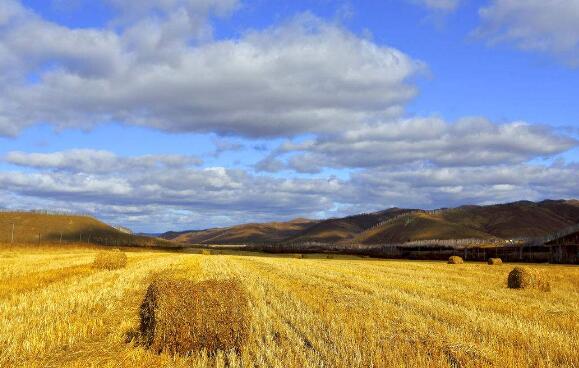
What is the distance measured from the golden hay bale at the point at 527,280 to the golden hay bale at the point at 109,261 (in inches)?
836

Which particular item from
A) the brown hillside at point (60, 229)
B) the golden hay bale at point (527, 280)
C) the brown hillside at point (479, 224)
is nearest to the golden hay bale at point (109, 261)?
the golden hay bale at point (527, 280)

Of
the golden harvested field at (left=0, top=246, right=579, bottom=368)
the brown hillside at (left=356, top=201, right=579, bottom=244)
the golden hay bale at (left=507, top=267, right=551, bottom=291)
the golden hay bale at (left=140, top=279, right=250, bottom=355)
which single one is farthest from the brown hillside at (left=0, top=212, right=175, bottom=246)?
the golden hay bale at (left=140, top=279, right=250, bottom=355)

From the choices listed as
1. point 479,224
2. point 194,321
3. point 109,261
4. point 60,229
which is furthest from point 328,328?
point 60,229

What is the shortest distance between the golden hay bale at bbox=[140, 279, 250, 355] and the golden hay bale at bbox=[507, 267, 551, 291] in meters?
16.5

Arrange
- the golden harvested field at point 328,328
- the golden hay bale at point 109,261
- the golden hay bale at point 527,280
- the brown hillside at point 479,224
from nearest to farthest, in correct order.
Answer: the golden harvested field at point 328,328 → the golden hay bale at point 527,280 → the golden hay bale at point 109,261 → the brown hillside at point 479,224

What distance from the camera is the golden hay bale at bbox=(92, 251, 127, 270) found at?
2935cm

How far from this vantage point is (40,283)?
19531 millimetres

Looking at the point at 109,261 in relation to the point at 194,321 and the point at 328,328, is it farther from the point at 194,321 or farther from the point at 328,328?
the point at 194,321

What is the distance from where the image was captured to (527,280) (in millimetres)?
21969

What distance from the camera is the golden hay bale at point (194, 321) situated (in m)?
9.22

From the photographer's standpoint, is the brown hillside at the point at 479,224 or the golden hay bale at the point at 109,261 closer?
the golden hay bale at the point at 109,261

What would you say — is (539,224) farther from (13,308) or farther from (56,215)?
(13,308)

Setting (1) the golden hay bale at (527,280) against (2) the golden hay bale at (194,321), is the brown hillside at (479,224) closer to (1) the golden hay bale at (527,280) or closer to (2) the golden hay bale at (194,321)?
(1) the golden hay bale at (527,280)

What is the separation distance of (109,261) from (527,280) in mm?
22041
